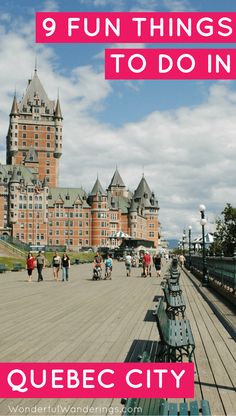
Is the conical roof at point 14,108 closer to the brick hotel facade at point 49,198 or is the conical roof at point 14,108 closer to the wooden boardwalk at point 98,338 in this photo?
the brick hotel facade at point 49,198

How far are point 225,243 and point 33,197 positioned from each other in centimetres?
7315

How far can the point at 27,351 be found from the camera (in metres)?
9.27

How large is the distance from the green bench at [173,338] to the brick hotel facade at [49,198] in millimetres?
109138

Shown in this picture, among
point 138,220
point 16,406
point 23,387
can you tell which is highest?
point 138,220

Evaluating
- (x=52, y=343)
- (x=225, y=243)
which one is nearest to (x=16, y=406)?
(x=52, y=343)

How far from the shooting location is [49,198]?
5438 inches

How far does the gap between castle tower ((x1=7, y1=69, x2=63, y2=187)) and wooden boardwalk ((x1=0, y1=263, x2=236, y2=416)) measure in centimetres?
13050

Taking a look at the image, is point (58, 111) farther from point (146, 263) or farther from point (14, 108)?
point (146, 263)

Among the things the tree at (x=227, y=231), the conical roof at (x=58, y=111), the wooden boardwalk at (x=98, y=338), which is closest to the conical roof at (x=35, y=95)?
the conical roof at (x=58, y=111)

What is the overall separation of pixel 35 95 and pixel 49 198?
38.5 meters

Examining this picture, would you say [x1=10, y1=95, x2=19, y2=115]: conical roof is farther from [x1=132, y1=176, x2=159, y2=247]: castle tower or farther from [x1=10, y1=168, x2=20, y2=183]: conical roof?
[x1=132, y1=176, x2=159, y2=247]: castle tower

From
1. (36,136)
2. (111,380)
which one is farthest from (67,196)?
(111,380)

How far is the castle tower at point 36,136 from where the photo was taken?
147250 millimetres

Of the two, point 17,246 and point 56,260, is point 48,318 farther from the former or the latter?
point 17,246
